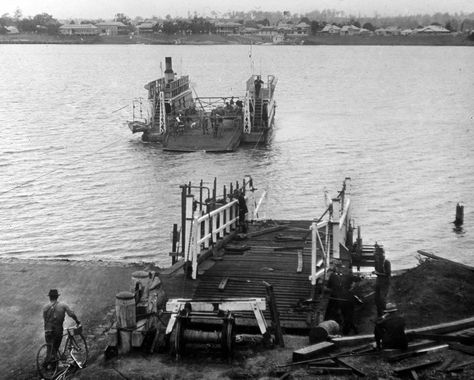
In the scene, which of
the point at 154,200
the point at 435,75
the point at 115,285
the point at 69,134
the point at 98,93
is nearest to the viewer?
the point at 115,285

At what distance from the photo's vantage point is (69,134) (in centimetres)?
6041

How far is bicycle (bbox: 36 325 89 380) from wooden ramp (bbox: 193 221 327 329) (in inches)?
109

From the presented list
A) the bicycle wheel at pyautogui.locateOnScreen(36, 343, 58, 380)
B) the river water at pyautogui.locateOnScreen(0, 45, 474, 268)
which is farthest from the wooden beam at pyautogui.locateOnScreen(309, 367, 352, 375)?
the river water at pyautogui.locateOnScreen(0, 45, 474, 268)

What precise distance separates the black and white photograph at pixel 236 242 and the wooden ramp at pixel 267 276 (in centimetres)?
6

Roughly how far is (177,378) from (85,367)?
1687 millimetres

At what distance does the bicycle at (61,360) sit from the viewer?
11.2 meters

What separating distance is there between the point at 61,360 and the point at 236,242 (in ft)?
24.4

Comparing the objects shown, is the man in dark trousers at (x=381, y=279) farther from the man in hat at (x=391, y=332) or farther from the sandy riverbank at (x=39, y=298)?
the sandy riverbank at (x=39, y=298)

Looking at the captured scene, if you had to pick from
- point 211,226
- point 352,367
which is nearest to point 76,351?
point 352,367

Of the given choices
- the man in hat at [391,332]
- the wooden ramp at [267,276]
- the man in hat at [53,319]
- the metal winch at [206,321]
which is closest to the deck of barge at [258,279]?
the wooden ramp at [267,276]

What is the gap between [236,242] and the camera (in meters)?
18.3

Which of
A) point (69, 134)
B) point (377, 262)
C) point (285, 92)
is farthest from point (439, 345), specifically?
point (285, 92)

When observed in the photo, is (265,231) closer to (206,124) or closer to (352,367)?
(352,367)

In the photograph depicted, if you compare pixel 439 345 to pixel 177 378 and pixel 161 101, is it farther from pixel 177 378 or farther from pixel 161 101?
pixel 161 101
